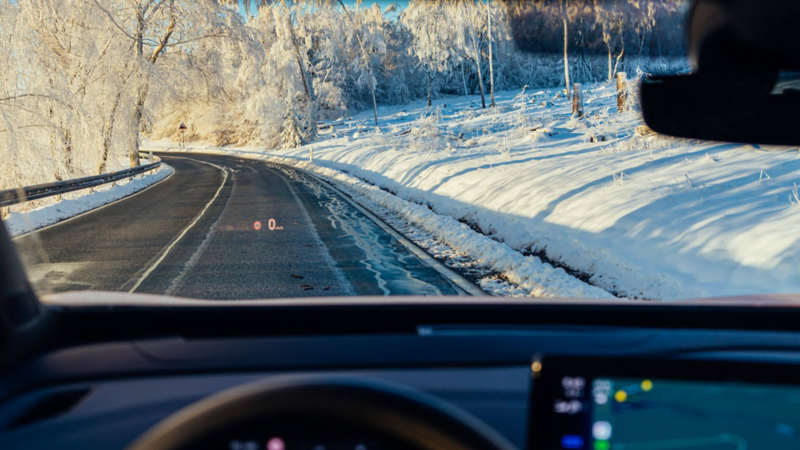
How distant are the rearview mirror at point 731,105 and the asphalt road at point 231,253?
11.3 feet

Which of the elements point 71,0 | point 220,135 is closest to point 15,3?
point 71,0

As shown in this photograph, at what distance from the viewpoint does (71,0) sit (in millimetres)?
18812

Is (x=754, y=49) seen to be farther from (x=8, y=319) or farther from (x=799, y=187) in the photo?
(x=799, y=187)

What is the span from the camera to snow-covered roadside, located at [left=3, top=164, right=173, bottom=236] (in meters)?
13.1

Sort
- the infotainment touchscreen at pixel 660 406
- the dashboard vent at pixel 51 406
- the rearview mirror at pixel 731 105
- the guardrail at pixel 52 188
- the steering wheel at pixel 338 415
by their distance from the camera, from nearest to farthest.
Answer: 1. the steering wheel at pixel 338 415
2. the infotainment touchscreen at pixel 660 406
3. the dashboard vent at pixel 51 406
4. the rearview mirror at pixel 731 105
5. the guardrail at pixel 52 188

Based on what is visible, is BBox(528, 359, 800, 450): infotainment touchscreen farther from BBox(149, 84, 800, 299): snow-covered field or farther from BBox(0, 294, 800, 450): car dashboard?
BBox(149, 84, 800, 299): snow-covered field

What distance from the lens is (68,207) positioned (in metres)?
16.1

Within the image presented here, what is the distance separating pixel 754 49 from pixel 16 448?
105 inches

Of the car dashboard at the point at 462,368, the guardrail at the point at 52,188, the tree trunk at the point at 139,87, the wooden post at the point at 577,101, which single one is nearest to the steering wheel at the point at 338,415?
the car dashboard at the point at 462,368

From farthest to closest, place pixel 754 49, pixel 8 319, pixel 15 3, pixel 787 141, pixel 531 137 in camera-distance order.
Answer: pixel 531 137
pixel 15 3
pixel 787 141
pixel 754 49
pixel 8 319

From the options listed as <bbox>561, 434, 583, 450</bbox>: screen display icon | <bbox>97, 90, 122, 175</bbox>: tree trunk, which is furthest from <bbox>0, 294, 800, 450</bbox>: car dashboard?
<bbox>97, 90, 122, 175</bbox>: tree trunk

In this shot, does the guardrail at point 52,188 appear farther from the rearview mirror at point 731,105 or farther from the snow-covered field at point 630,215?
the rearview mirror at point 731,105

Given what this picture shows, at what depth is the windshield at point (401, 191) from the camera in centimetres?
567

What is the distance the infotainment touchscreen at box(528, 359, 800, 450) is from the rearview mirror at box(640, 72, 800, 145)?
1.12m
